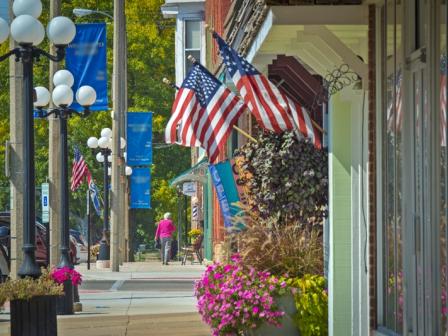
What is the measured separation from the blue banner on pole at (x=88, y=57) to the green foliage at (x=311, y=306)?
36.3 feet

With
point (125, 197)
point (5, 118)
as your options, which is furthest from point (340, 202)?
point (5, 118)

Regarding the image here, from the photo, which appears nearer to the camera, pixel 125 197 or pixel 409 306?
pixel 409 306

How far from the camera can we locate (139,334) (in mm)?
16500

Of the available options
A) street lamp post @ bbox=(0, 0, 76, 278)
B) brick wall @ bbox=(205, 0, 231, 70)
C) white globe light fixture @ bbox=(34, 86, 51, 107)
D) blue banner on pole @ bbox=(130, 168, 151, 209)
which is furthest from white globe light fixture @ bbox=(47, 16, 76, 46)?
blue banner on pole @ bbox=(130, 168, 151, 209)

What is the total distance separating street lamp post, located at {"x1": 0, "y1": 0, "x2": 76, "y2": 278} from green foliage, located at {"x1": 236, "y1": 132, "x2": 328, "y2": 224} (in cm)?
319

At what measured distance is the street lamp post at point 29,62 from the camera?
45.7ft

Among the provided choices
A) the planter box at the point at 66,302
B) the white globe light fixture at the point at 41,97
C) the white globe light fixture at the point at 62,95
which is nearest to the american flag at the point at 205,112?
the white globe light fixture at the point at 62,95

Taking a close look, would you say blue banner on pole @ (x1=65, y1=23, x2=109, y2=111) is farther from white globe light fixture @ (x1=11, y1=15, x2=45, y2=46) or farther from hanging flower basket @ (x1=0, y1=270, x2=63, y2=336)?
hanging flower basket @ (x1=0, y1=270, x2=63, y2=336)

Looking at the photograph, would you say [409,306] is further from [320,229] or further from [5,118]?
[5,118]

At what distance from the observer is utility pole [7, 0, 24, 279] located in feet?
60.4

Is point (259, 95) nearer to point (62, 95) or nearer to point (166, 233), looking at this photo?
point (62, 95)

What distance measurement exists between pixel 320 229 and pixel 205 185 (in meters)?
27.0

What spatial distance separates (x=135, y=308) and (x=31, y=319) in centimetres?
796

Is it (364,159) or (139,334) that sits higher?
(364,159)
